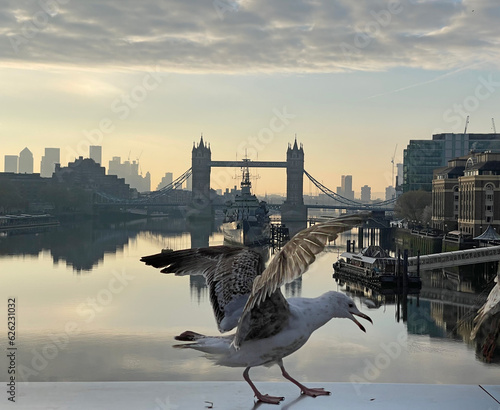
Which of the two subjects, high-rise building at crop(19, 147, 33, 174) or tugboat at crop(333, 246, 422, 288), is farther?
high-rise building at crop(19, 147, 33, 174)

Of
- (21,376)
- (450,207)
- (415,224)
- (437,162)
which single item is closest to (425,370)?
(21,376)

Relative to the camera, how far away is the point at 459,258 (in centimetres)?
2791

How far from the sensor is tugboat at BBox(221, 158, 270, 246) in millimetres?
50281

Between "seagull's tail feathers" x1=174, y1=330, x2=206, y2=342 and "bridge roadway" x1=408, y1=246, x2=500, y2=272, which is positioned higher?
"seagull's tail feathers" x1=174, y1=330, x2=206, y2=342

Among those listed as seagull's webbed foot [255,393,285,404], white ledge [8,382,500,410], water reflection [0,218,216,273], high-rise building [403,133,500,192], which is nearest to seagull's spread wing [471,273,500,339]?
white ledge [8,382,500,410]

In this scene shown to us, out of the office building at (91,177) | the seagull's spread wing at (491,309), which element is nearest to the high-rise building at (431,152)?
the office building at (91,177)

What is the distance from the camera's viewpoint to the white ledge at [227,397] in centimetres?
314

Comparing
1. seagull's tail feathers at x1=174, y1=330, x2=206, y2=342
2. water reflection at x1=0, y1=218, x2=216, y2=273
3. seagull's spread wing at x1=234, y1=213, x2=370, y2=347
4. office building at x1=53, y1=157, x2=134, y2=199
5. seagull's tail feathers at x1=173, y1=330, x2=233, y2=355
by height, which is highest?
office building at x1=53, y1=157, x2=134, y2=199

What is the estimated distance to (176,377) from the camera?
40.2 feet

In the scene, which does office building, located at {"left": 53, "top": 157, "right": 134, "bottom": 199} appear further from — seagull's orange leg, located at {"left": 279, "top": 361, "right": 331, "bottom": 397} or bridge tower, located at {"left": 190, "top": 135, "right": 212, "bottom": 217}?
seagull's orange leg, located at {"left": 279, "top": 361, "right": 331, "bottom": 397}

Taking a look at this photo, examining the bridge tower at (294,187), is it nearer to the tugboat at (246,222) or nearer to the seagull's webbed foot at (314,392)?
the tugboat at (246,222)

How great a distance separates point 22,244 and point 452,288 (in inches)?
1206

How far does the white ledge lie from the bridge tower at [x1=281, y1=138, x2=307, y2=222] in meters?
96.8

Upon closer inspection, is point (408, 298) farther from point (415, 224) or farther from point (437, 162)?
point (437, 162)
